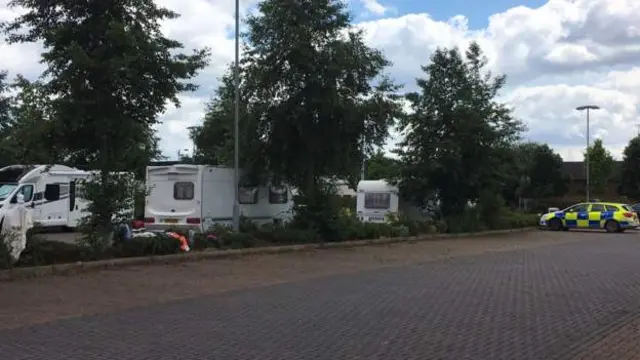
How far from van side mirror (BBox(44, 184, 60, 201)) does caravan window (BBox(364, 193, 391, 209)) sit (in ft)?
43.9

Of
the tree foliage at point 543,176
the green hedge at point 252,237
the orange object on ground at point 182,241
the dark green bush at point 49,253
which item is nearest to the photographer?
the dark green bush at point 49,253

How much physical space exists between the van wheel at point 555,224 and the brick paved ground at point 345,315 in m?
20.8

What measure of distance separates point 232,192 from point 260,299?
1149 centimetres

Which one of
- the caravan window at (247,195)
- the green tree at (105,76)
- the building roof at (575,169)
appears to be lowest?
the caravan window at (247,195)

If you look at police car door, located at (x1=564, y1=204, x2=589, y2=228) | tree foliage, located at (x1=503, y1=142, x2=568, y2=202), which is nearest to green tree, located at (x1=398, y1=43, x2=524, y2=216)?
police car door, located at (x1=564, y1=204, x2=589, y2=228)

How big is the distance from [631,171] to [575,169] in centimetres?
1710

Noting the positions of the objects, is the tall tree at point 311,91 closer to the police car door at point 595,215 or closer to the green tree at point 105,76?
the green tree at point 105,76

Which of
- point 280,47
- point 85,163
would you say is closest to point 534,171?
point 280,47

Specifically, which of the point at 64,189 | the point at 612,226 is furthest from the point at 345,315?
the point at 612,226

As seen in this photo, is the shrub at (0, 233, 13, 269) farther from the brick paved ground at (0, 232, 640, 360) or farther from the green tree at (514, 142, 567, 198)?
the green tree at (514, 142, 567, 198)

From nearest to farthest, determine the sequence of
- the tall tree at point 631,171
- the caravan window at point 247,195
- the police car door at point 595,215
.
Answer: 1. the caravan window at point 247,195
2. the police car door at point 595,215
3. the tall tree at point 631,171

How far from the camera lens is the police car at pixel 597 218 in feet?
113

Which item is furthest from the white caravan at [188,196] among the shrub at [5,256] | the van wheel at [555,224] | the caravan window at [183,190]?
→ the van wheel at [555,224]

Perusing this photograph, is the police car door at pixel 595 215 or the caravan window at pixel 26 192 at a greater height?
the caravan window at pixel 26 192
